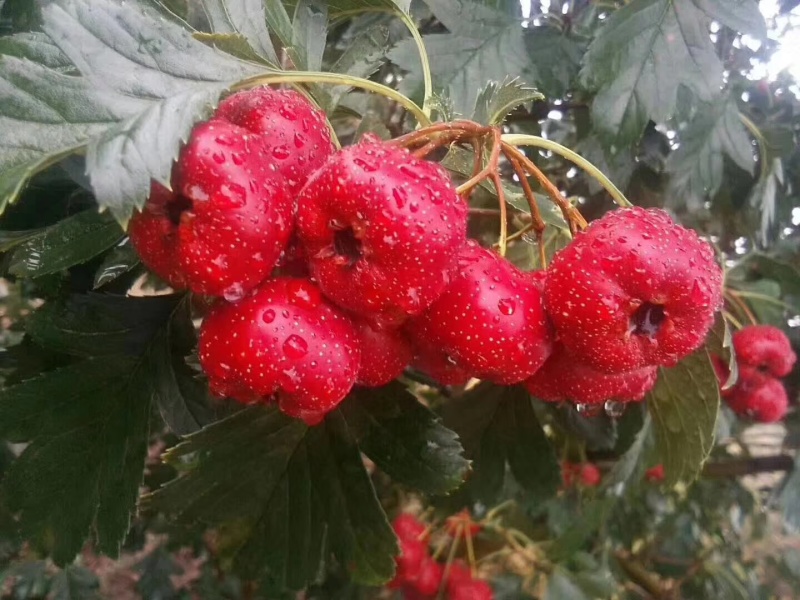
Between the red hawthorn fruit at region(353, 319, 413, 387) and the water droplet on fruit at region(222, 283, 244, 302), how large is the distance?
3.1 inches

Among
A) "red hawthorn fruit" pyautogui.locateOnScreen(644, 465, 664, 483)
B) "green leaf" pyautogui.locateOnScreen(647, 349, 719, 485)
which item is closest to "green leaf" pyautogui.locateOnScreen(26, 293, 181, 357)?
"green leaf" pyautogui.locateOnScreen(647, 349, 719, 485)

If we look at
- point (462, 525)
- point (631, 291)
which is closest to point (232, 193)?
point (631, 291)

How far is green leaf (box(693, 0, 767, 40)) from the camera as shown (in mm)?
771

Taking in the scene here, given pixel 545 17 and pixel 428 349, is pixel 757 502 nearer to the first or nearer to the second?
pixel 545 17

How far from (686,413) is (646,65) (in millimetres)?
372

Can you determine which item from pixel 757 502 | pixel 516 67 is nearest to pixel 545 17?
pixel 516 67

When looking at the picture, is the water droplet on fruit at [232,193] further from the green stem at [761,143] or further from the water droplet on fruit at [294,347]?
the green stem at [761,143]

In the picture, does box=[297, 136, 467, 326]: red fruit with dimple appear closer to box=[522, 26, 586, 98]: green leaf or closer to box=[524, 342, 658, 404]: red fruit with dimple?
box=[524, 342, 658, 404]: red fruit with dimple

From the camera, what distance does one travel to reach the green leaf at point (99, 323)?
559mm

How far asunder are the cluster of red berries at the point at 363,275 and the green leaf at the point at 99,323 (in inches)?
7.6

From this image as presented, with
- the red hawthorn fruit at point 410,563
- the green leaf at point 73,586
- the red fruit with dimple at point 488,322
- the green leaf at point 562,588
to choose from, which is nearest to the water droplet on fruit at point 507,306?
the red fruit with dimple at point 488,322

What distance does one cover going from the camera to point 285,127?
1.33 ft

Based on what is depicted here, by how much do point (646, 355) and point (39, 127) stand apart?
0.37 m

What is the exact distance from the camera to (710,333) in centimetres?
62
